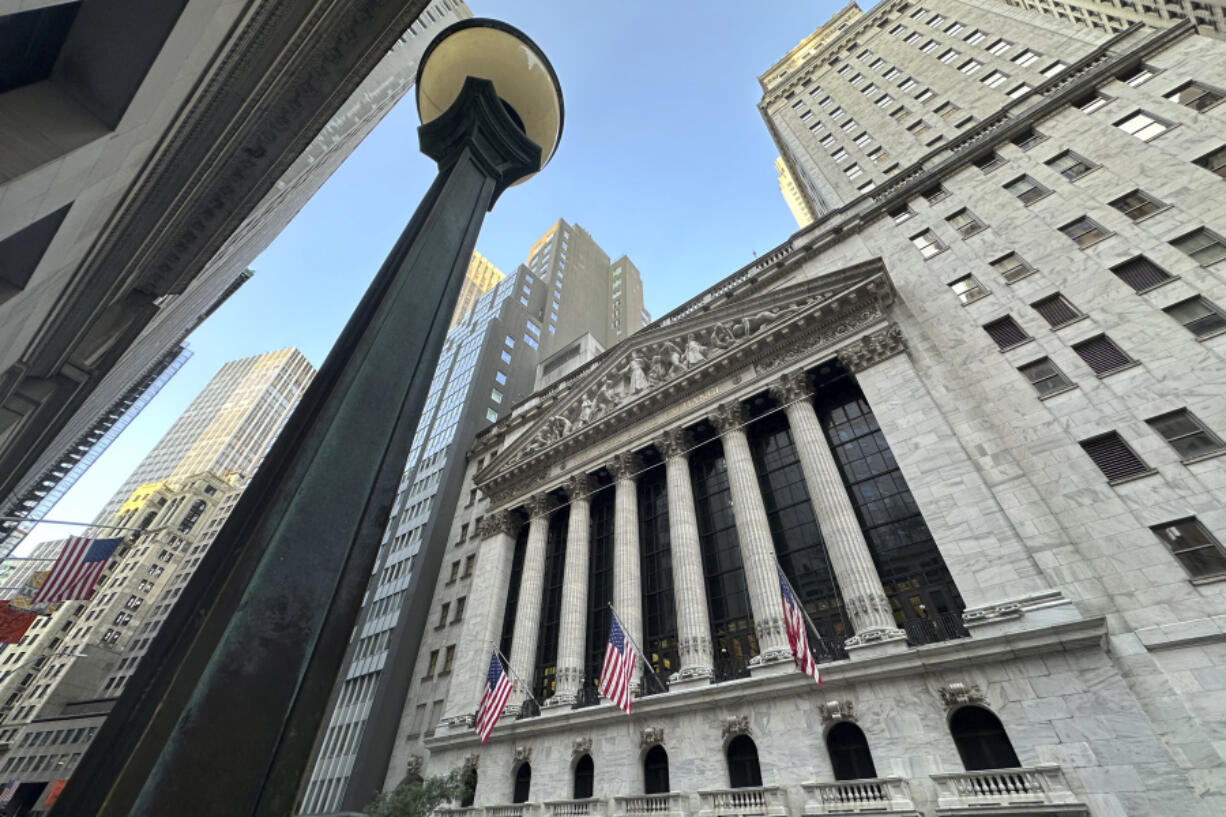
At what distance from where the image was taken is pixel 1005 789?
15227mm

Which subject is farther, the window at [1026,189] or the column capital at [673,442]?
the column capital at [673,442]

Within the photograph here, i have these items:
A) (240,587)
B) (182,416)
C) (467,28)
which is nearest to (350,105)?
(467,28)

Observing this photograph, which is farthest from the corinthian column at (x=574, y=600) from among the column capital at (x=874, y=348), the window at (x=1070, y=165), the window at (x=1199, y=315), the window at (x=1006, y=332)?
the window at (x=1070, y=165)

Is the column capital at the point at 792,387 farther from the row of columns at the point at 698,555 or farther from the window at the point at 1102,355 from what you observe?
the window at the point at 1102,355

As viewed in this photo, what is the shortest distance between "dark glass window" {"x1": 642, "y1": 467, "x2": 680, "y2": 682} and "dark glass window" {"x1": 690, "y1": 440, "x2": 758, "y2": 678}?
226cm

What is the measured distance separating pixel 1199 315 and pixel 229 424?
173710 mm

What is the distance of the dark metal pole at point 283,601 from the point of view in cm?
187

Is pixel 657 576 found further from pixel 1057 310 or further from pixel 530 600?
pixel 1057 310

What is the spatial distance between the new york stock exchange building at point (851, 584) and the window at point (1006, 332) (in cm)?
43

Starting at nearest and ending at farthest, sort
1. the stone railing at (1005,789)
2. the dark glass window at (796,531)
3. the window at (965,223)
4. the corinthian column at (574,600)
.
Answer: the stone railing at (1005,789)
the dark glass window at (796,531)
the corinthian column at (574,600)
the window at (965,223)

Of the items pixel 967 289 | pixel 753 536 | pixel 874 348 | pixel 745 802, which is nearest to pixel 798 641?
pixel 745 802

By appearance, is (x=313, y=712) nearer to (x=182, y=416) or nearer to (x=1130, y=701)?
(x=1130, y=701)

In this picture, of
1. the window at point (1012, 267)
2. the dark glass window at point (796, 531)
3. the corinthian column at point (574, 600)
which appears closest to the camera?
the dark glass window at point (796, 531)

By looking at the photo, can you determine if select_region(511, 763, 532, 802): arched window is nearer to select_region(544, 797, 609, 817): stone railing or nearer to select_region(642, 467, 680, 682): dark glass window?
select_region(544, 797, 609, 817): stone railing
